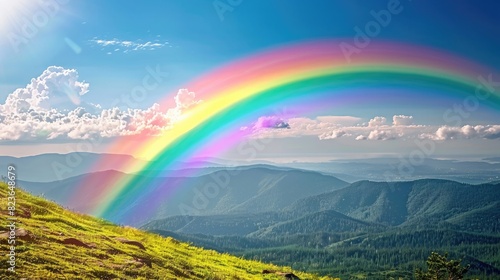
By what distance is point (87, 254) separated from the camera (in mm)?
22828

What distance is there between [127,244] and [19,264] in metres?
10.1

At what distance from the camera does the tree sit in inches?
2660

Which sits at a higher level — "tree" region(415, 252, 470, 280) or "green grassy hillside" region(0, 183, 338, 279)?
"green grassy hillside" region(0, 183, 338, 279)

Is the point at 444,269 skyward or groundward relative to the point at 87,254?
groundward

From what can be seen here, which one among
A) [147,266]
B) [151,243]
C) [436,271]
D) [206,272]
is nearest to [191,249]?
[151,243]

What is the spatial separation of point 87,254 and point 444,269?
A: 66714 millimetres

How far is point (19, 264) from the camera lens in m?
18.3

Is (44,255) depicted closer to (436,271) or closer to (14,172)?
(14,172)

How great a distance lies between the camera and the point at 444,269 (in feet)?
235

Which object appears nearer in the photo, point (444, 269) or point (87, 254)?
point (87, 254)

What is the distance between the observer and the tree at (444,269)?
222ft

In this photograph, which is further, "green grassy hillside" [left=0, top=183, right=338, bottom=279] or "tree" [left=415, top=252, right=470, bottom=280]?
"tree" [left=415, top=252, right=470, bottom=280]

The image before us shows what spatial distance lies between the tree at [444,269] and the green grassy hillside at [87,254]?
152ft

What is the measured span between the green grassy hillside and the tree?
46.4 meters
